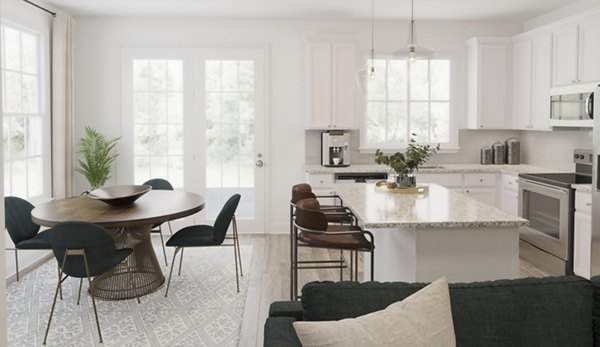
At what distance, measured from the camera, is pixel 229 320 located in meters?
3.93

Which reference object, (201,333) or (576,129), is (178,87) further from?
(576,129)

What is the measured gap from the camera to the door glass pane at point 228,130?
672 cm

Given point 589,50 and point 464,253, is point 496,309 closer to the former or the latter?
point 464,253

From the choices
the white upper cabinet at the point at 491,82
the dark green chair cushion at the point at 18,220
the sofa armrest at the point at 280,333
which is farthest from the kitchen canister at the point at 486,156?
the sofa armrest at the point at 280,333

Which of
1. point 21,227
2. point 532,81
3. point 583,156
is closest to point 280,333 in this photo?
point 21,227

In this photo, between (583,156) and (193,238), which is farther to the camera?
(583,156)

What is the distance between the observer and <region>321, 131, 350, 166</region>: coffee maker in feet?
21.6

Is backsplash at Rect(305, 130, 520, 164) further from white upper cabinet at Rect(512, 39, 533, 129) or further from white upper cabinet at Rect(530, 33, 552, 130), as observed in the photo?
white upper cabinet at Rect(530, 33, 552, 130)

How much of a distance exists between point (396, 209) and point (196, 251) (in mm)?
3034

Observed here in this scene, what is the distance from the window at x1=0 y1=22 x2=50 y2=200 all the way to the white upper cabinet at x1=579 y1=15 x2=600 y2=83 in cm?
522

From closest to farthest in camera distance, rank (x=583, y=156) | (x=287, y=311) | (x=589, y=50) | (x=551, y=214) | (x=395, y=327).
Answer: (x=395, y=327), (x=287, y=311), (x=551, y=214), (x=589, y=50), (x=583, y=156)

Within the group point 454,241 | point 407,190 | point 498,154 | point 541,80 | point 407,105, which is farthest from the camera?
point 407,105

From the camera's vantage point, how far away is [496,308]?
187cm

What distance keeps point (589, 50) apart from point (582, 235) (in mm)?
1696
